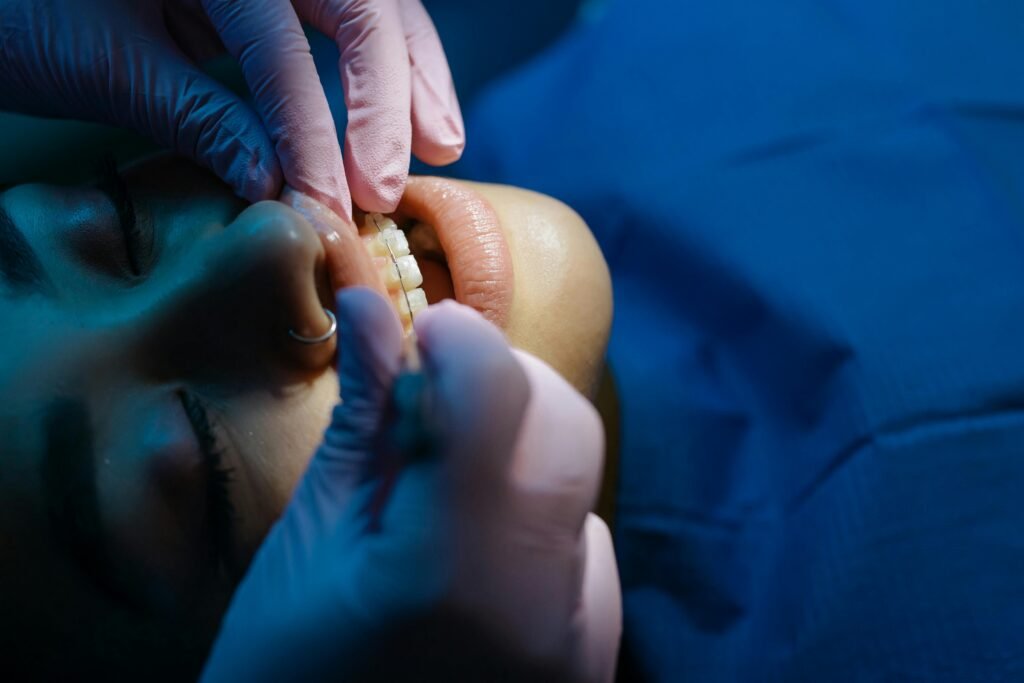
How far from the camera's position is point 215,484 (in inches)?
31.7

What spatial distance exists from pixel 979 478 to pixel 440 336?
2.60 ft

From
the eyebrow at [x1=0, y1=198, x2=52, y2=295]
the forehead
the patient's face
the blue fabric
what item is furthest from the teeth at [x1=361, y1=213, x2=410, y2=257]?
the forehead

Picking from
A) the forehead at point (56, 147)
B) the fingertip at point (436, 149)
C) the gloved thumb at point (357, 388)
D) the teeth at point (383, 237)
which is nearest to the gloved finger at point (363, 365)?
the gloved thumb at point (357, 388)

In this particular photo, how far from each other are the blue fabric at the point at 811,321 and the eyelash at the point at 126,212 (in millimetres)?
792

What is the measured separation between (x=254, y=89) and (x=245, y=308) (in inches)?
15.3

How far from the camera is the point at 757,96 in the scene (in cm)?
143

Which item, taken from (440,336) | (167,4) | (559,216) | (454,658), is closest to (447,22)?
(167,4)

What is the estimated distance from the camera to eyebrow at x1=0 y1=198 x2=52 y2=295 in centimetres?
85

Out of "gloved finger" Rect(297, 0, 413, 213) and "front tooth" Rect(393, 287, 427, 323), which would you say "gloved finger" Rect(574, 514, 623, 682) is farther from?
"gloved finger" Rect(297, 0, 413, 213)

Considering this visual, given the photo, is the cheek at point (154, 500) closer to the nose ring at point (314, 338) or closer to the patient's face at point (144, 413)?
the patient's face at point (144, 413)

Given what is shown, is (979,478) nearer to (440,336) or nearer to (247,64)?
(440,336)

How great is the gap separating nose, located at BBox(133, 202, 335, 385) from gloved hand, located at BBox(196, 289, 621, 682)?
106 millimetres

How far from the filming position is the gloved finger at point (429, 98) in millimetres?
1162

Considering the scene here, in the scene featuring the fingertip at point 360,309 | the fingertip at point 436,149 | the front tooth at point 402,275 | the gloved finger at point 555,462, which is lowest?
the gloved finger at point 555,462
